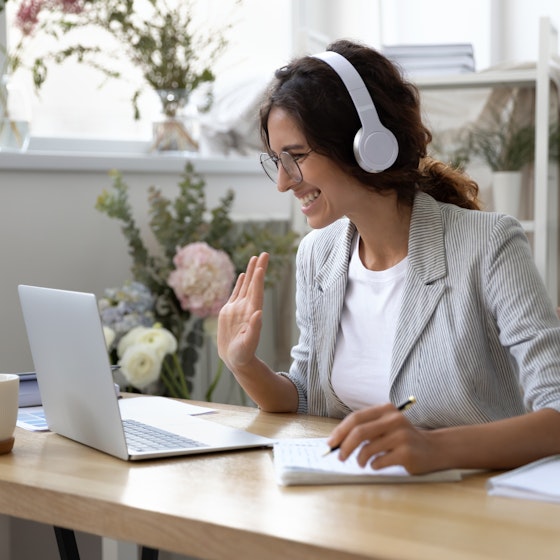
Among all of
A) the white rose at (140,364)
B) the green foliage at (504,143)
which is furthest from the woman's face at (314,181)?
the green foliage at (504,143)

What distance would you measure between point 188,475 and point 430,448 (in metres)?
0.31

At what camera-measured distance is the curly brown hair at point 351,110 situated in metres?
1.75

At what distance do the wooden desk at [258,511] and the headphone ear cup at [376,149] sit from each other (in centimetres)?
50


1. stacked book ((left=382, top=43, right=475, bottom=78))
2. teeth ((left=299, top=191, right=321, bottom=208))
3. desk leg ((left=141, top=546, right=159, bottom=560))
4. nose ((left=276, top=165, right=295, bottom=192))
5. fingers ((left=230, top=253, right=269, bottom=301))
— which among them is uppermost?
stacked book ((left=382, top=43, right=475, bottom=78))

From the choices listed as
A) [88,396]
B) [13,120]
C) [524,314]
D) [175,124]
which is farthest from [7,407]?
[175,124]

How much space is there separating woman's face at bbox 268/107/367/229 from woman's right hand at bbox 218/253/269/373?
0.38ft

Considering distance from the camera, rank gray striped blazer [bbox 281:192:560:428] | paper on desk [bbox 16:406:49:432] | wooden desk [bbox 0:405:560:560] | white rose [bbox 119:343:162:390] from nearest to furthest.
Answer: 1. wooden desk [bbox 0:405:560:560]
2. gray striped blazer [bbox 281:192:560:428]
3. paper on desk [bbox 16:406:49:432]
4. white rose [bbox 119:343:162:390]

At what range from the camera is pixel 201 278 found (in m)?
2.73

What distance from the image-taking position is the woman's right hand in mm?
1780

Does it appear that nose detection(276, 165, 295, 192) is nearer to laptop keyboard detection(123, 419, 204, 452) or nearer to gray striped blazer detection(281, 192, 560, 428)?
gray striped blazer detection(281, 192, 560, 428)

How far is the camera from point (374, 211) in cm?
183

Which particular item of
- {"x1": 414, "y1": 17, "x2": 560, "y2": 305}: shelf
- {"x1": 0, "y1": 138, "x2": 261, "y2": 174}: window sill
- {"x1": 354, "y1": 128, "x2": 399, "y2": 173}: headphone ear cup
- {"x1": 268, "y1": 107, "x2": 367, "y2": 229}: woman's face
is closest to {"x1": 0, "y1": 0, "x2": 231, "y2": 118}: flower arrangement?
{"x1": 0, "y1": 138, "x2": 261, "y2": 174}: window sill

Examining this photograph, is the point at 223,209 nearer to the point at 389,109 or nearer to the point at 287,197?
the point at 287,197

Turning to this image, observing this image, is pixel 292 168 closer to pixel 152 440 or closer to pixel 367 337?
pixel 367 337
